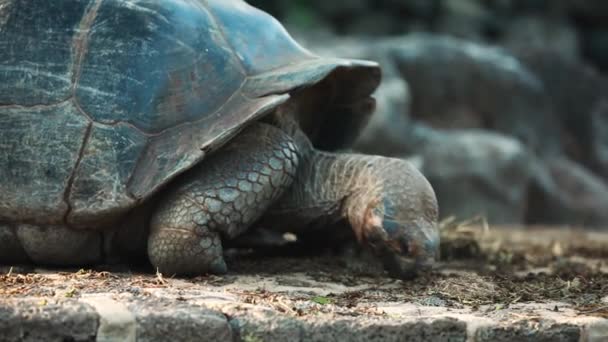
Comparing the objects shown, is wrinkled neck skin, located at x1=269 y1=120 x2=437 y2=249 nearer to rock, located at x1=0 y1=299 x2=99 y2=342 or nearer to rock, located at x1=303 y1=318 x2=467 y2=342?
rock, located at x1=303 y1=318 x2=467 y2=342

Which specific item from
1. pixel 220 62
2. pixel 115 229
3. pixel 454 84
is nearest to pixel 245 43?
pixel 220 62

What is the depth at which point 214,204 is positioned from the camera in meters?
3.75

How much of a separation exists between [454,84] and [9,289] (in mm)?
7934

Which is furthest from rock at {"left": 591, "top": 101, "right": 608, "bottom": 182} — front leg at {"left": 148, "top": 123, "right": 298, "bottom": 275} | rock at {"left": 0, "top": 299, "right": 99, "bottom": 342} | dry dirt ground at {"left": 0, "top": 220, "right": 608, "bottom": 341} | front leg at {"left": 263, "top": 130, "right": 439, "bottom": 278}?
rock at {"left": 0, "top": 299, "right": 99, "bottom": 342}

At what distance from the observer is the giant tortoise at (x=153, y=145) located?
146 inches

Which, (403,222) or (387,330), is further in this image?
(403,222)

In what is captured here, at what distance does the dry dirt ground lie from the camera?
3059 mm

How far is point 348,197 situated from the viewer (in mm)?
4172

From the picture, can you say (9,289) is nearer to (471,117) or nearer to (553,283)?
(553,283)

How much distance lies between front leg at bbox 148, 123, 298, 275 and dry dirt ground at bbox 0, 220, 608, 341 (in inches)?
3.5

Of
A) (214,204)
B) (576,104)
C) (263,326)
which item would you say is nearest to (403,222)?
(214,204)

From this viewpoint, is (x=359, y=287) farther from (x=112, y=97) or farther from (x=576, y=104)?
(x=576, y=104)

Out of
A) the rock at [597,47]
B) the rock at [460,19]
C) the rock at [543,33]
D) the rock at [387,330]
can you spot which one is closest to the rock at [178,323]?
the rock at [387,330]

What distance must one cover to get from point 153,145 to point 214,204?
32 cm
